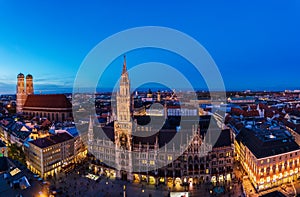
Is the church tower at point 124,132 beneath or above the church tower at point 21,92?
beneath

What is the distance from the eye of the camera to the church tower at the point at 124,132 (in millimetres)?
54812

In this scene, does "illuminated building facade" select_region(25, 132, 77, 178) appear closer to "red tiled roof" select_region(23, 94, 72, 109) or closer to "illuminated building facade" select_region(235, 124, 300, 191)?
"illuminated building facade" select_region(235, 124, 300, 191)

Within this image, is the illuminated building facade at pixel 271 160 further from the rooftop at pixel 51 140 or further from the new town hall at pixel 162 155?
the rooftop at pixel 51 140

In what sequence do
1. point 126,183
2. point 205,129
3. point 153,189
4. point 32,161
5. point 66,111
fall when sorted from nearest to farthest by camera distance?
point 153,189, point 126,183, point 205,129, point 32,161, point 66,111

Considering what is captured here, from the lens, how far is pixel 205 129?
56.2 metres

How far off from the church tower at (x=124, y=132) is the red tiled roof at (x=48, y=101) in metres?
64.3

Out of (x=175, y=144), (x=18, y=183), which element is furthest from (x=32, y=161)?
(x=175, y=144)

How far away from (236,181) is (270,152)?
947 cm

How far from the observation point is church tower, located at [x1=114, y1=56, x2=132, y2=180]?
54.8 m

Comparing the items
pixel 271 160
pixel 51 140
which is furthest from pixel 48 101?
pixel 271 160

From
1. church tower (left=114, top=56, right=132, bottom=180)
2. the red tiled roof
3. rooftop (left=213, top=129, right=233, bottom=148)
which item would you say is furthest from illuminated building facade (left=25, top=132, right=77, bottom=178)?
the red tiled roof

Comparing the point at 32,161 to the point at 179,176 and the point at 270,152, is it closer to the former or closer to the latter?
the point at 179,176

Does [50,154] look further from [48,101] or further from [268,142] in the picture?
[48,101]

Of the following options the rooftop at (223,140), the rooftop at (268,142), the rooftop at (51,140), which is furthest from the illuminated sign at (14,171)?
the rooftop at (268,142)
